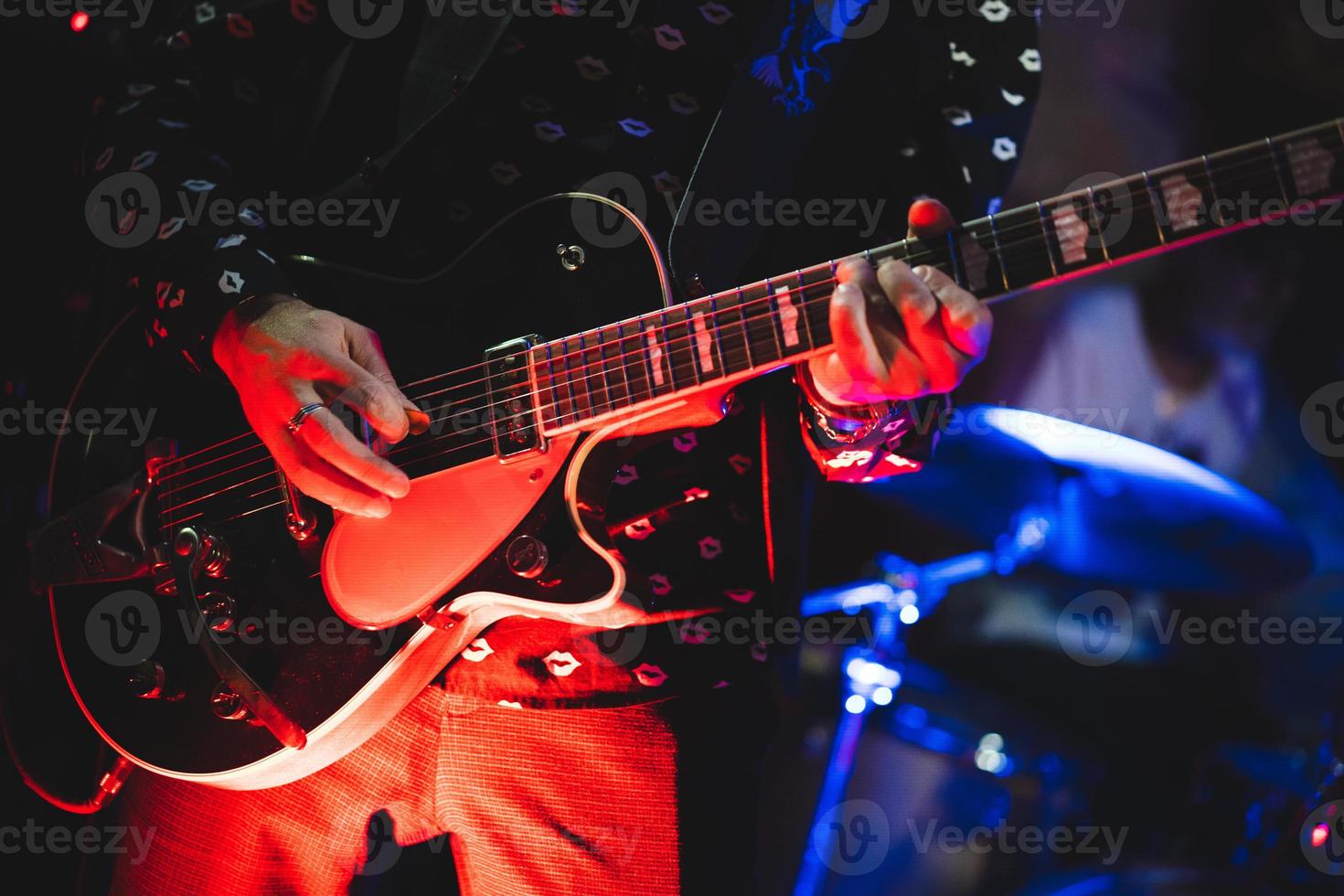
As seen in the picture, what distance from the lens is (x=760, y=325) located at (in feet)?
3.18

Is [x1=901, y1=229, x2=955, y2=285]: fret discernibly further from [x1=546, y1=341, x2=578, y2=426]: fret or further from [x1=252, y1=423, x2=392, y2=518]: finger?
[x1=252, y1=423, x2=392, y2=518]: finger

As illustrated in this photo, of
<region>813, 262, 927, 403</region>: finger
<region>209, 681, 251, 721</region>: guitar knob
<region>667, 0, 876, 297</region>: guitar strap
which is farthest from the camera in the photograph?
<region>667, 0, 876, 297</region>: guitar strap

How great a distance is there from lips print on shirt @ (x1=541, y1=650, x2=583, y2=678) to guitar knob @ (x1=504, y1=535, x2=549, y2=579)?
17cm

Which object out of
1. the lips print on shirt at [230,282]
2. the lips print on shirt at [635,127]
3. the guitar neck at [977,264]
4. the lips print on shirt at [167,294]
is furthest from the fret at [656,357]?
the lips print on shirt at [167,294]

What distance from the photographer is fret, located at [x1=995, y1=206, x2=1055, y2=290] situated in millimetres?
863

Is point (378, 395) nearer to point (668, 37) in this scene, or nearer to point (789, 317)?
point (789, 317)

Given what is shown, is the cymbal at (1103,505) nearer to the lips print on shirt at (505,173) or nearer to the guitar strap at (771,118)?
the guitar strap at (771,118)

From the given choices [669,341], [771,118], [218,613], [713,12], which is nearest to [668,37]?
[713,12]

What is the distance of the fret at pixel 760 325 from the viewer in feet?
3.16

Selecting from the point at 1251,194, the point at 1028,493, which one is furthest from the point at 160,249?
the point at 1028,493

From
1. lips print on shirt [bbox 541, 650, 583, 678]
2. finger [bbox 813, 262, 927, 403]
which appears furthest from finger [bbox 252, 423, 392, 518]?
finger [bbox 813, 262, 927, 403]

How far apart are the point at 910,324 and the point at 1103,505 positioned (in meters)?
1.20

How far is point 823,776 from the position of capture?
2564mm

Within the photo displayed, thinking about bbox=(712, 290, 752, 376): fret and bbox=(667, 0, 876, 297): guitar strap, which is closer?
bbox=(712, 290, 752, 376): fret
